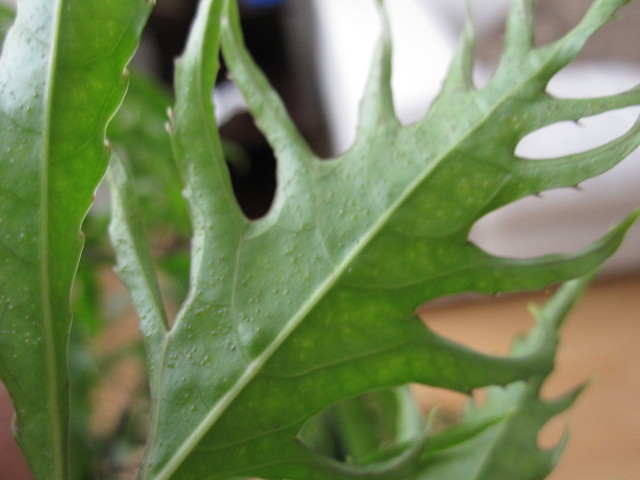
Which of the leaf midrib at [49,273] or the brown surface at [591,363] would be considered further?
the brown surface at [591,363]

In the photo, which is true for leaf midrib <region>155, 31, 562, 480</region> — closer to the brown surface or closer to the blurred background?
the blurred background

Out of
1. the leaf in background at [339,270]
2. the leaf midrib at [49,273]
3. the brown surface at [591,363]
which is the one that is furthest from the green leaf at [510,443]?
the brown surface at [591,363]

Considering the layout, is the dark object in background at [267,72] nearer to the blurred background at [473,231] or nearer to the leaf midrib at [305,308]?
Answer: the blurred background at [473,231]

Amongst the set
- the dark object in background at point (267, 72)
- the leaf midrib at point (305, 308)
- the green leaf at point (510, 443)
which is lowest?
the dark object in background at point (267, 72)

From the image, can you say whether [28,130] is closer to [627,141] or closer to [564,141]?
[627,141]

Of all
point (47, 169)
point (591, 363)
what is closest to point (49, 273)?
point (47, 169)

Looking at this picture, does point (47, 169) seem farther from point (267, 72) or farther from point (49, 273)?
point (267, 72)
